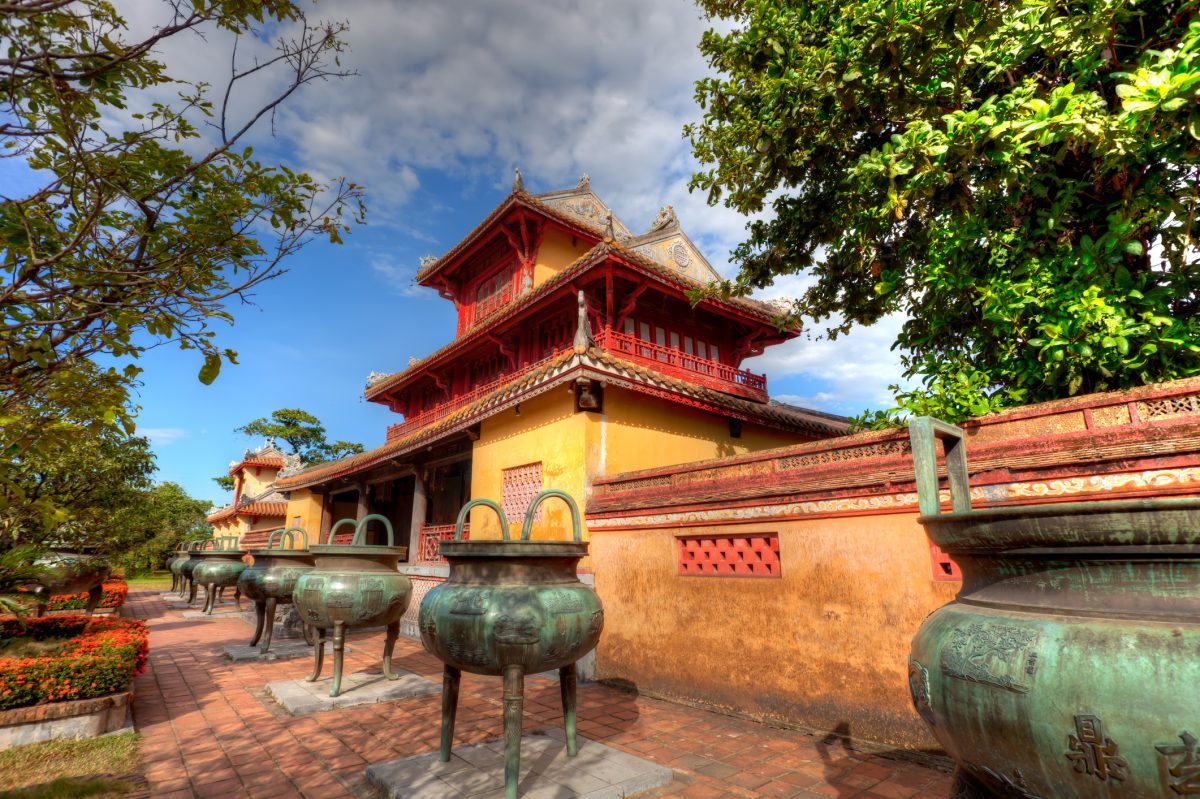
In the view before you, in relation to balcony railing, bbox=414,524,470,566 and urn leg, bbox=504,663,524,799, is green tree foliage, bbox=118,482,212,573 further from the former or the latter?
urn leg, bbox=504,663,524,799

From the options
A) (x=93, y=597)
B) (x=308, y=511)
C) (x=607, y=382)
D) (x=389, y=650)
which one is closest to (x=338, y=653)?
(x=389, y=650)

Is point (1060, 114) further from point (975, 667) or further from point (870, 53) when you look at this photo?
point (975, 667)

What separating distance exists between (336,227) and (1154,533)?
314 cm

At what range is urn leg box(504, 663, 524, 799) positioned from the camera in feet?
10.6

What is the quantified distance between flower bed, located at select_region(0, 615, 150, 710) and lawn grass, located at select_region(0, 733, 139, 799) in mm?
370

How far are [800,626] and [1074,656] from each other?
4.11 meters

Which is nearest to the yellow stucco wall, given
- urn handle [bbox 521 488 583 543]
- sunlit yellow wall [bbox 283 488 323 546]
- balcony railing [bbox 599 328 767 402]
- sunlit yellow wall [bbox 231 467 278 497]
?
balcony railing [bbox 599 328 767 402]

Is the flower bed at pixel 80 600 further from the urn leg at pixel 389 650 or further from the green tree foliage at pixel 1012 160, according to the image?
the green tree foliage at pixel 1012 160

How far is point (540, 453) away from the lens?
8.40m

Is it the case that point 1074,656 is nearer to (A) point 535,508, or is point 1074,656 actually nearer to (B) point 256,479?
(A) point 535,508

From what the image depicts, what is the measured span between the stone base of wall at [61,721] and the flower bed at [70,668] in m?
0.09

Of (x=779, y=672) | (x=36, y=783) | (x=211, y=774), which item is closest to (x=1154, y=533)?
(x=779, y=672)

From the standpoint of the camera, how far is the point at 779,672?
16.6 ft

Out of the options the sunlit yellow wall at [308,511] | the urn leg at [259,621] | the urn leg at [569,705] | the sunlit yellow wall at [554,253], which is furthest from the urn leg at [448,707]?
the sunlit yellow wall at [308,511]
